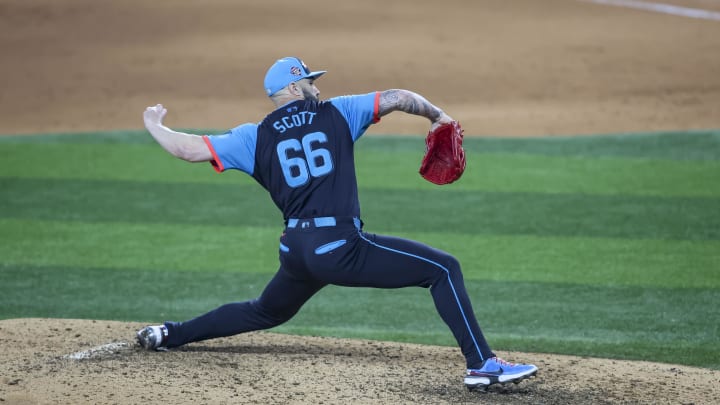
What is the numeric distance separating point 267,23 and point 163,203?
10.5 m

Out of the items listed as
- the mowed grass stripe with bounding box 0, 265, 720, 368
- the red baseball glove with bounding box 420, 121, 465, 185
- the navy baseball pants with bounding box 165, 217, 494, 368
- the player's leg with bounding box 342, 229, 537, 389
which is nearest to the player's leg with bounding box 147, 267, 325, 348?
the navy baseball pants with bounding box 165, 217, 494, 368

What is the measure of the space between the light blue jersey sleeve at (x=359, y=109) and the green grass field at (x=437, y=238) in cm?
216

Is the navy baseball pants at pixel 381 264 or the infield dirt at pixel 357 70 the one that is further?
the infield dirt at pixel 357 70

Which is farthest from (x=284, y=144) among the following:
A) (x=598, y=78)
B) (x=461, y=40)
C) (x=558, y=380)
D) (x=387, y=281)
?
(x=461, y=40)

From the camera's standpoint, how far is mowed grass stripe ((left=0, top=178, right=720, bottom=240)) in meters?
10.0

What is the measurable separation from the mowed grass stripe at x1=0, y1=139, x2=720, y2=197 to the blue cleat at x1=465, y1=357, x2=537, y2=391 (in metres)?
6.03

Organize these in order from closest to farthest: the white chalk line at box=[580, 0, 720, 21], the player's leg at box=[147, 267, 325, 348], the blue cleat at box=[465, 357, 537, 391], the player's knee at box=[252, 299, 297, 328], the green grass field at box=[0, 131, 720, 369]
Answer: the blue cleat at box=[465, 357, 537, 391]
the player's leg at box=[147, 267, 325, 348]
the player's knee at box=[252, 299, 297, 328]
the green grass field at box=[0, 131, 720, 369]
the white chalk line at box=[580, 0, 720, 21]

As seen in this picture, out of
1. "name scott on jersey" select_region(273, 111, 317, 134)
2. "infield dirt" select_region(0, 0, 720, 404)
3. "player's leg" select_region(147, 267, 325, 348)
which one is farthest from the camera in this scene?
"infield dirt" select_region(0, 0, 720, 404)

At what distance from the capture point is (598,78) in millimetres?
17516

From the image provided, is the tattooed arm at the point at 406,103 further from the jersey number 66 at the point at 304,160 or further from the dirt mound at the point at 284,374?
the dirt mound at the point at 284,374

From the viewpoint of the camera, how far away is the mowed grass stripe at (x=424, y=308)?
23.6 feet

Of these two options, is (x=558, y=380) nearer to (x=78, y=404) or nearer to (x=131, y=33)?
(x=78, y=404)

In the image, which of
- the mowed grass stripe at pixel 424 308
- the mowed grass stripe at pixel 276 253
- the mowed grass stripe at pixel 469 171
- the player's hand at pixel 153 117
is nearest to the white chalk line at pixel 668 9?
the mowed grass stripe at pixel 469 171

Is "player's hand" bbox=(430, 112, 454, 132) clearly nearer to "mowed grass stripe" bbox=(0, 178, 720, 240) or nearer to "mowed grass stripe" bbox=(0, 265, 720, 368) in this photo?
"mowed grass stripe" bbox=(0, 265, 720, 368)
